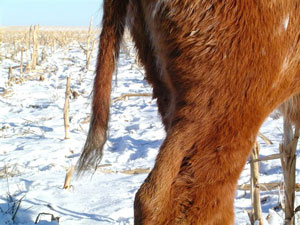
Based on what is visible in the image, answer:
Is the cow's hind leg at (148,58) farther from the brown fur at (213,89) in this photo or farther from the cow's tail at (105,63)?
the brown fur at (213,89)

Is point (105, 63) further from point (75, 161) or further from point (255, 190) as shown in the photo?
point (75, 161)

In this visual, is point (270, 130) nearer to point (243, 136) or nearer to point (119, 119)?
point (119, 119)

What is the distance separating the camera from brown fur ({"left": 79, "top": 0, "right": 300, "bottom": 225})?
1.30 metres

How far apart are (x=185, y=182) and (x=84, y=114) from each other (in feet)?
16.9

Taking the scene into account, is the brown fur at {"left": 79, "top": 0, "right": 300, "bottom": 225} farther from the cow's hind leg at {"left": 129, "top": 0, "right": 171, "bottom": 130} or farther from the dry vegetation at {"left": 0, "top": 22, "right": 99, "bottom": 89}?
the dry vegetation at {"left": 0, "top": 22, "right": 99, "bottom": 89}

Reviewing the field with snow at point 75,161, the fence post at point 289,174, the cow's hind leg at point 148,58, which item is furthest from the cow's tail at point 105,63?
the fence post at point 289,174

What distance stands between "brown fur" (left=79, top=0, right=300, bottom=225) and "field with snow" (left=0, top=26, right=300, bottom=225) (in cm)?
70

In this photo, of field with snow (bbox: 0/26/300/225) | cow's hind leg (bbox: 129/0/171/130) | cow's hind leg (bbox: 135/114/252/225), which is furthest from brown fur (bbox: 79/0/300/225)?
field with snow (bbox: 0/26/300/225)

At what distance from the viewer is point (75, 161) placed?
4.03 metres

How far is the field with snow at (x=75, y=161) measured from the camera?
2.69 meters

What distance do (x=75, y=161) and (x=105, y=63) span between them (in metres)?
2.41

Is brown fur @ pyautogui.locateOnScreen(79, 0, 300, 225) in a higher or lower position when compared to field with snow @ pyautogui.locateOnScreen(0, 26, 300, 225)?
higher

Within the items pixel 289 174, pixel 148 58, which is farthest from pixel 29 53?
pixel 289 174

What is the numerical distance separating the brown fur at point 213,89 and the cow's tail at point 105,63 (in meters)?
0.27
